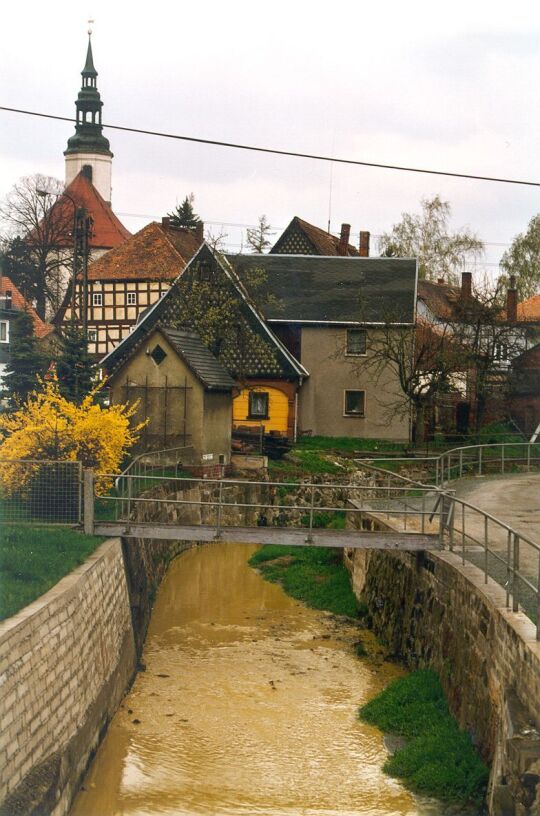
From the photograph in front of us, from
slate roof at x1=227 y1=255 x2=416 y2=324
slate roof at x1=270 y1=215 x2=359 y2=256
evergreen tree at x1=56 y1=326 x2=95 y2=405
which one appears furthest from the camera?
slate roof at x1=270 y1=215 x2=359 y2=256

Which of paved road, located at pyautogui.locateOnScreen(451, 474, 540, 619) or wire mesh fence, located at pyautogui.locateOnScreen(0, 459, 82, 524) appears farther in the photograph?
wire mesh fence, located at pyautogui.locateOnScreen(0, 459, 82, 524)

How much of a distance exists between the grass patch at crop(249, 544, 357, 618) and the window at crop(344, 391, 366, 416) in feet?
46.7

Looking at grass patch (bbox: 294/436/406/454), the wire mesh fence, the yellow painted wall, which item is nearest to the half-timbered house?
the yellow painted wall

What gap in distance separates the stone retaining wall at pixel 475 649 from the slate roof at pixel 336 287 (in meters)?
22.4

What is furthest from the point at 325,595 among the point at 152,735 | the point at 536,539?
the point at 152,735

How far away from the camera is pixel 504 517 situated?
76.5 feet

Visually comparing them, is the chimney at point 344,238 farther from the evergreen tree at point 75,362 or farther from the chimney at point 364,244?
the evergreen tree at point 75,362

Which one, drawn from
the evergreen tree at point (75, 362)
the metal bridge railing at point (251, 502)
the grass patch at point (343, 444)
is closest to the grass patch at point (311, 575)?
the metal bridge railing at point (251, 502)

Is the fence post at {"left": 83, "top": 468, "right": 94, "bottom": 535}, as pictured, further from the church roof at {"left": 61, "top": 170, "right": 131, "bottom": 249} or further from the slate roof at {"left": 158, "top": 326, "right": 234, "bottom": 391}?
the church roof at {"left": 61, "top": 170, "right": 131, "bottom": 249}

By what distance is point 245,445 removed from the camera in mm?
38500

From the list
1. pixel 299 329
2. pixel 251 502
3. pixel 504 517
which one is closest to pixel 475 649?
pixel 504 517

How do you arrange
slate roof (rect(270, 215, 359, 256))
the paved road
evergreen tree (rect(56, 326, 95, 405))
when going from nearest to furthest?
the paved road
evergreen tree (rect(56, 326, 95, 405))
slate roof (rect(270, 215, 359, 256))

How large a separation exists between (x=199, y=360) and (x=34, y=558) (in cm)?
1778

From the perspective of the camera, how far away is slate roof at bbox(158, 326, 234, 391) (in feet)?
109
